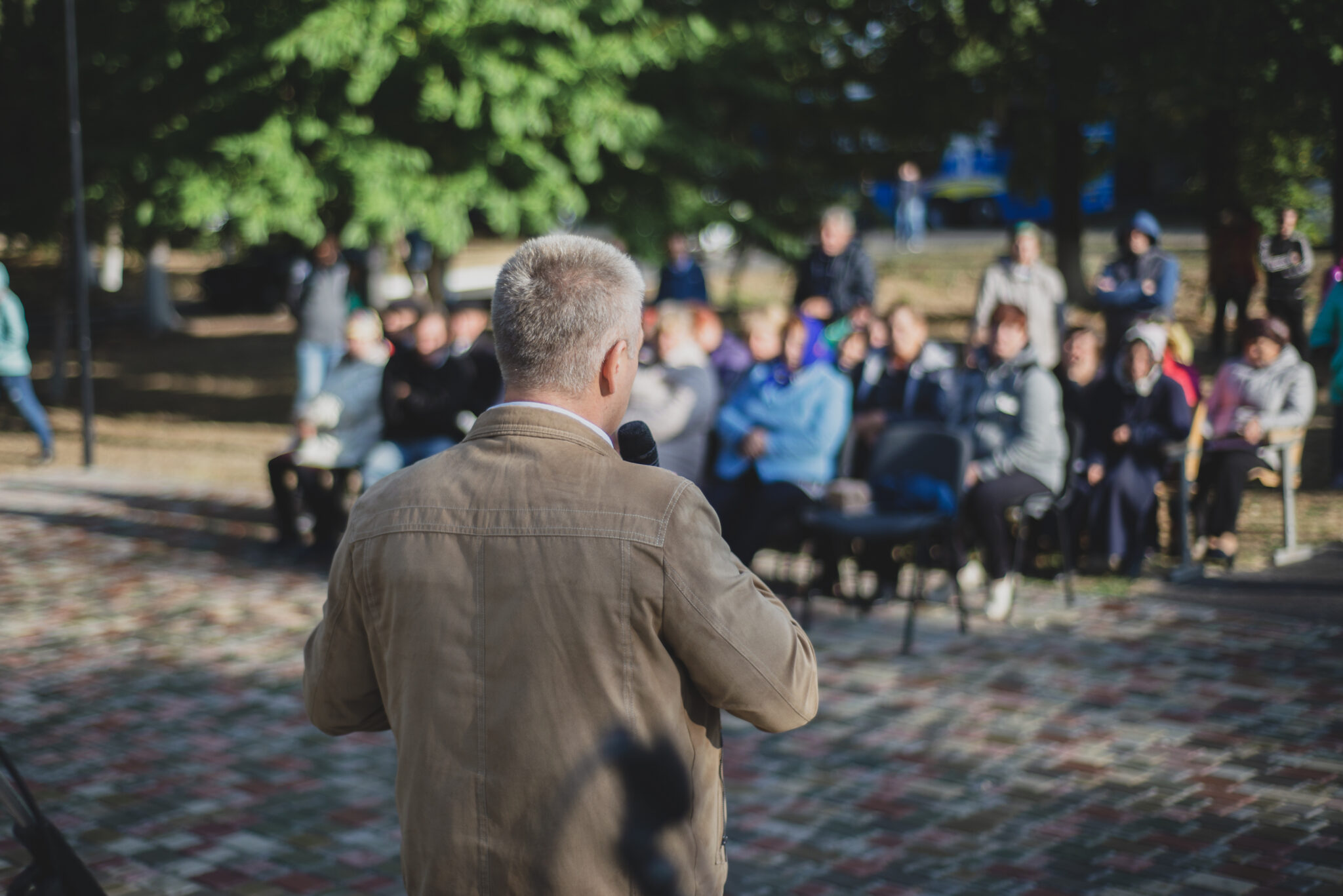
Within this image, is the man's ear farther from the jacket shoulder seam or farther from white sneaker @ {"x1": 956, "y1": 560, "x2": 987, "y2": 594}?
white sneaker @ {"x1": 956, "y1": 560, "x2": 987, "y2": 594}

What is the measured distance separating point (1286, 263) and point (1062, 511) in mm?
6780

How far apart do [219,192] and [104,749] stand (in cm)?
Answer: 863

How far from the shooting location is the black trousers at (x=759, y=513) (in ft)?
24.3

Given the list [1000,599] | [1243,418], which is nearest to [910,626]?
[1000,599]

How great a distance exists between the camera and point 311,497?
29.9 feet

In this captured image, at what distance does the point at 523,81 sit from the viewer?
12422 mm

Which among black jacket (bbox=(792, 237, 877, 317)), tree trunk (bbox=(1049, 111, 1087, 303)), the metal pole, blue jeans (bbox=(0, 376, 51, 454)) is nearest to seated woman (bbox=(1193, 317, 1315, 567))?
black jacket (bbox=(792, 237, 877, 317))

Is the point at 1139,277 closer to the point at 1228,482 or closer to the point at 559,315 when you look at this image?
the point at 1228,482

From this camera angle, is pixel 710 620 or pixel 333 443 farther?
pixel 333 443

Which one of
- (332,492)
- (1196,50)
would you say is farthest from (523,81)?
(1196,50)

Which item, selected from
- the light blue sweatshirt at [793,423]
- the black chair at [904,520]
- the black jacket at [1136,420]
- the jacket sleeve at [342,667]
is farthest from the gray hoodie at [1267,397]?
the jacket sleeve at [342,667]

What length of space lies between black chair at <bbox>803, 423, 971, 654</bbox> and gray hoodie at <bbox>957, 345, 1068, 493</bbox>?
0.28m

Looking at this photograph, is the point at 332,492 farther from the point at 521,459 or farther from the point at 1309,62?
the point at 1309,62

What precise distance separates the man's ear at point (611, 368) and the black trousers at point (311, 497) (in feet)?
Result: 24.0
